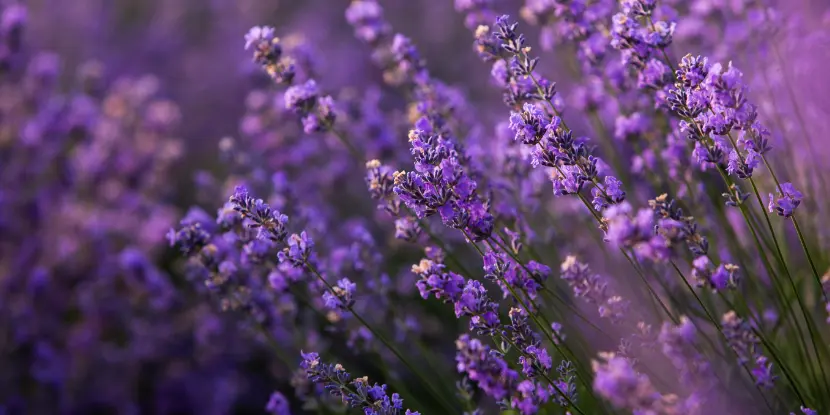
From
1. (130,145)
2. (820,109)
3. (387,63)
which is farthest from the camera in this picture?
(130,145)

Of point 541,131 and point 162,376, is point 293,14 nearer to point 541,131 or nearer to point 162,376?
point 162,376

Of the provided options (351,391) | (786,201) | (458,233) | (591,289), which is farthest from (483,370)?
(458,233)

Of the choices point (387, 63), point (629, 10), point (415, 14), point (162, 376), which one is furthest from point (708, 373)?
point (415, 14)

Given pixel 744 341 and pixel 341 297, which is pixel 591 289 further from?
pixel 341 297

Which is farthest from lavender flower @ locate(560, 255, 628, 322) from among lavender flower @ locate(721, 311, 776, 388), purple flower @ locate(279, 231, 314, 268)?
purple flower @ locate(279, 231, 314, 268)

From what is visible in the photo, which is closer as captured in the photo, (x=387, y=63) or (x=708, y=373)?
(x=708, y=373)

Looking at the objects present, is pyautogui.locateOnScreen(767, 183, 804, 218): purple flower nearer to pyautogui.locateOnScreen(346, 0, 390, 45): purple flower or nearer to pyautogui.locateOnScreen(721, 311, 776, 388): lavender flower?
pyautogui.locateOnScreen(721, 311, 776, 388): lavender flower

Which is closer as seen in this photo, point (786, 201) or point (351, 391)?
point (786, 201)

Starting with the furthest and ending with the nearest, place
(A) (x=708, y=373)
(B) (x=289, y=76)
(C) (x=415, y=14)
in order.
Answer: (C) (x=415, y=14) < (B) (x=289, y=76) < (A) (x=708, y=373)
